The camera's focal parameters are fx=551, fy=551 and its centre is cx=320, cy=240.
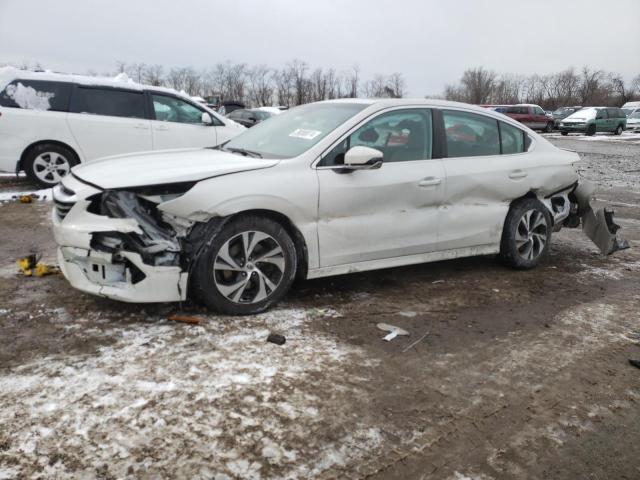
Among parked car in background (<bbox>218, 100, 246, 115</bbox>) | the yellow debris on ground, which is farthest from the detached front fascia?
parked car in background (<bbox>218, 100, 246, 115</bbox>)

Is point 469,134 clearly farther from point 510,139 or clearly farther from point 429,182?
point 429,182

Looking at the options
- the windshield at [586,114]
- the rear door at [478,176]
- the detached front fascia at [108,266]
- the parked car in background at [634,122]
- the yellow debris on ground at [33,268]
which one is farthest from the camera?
the parked car in background at [634,122]

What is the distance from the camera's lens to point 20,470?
227 cm

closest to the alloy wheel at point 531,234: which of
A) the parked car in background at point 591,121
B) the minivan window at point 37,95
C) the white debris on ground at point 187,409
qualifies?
the white debris on ground at point 187,409

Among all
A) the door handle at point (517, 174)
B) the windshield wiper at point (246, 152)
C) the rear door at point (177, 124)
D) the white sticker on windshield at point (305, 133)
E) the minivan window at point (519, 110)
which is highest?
the minivan window at point (519, 110)

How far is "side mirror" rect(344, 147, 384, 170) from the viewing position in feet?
13.5

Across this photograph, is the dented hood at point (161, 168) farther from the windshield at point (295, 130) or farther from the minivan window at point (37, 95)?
the minivan window at point (37, 95)

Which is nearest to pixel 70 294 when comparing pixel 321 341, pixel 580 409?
pixel 321 341

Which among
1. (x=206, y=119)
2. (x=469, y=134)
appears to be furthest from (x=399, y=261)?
(x=206, y=119)

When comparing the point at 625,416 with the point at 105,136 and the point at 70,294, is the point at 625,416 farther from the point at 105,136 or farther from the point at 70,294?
the point at 105,136

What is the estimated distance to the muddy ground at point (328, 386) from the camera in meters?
2.45

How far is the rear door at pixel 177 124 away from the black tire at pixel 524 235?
225 inches

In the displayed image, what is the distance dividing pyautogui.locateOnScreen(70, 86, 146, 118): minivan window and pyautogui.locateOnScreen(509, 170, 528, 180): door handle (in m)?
6.38

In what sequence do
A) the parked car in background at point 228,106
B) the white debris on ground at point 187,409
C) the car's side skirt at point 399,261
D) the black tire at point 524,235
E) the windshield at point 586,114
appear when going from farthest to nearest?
1. the windshield at point 586,114
2. the parked car in background at point 228,106
3. the black tire at point 524,235
4. the car's side skirt at point 399,261
5. the white debris on ground at point 187,409
